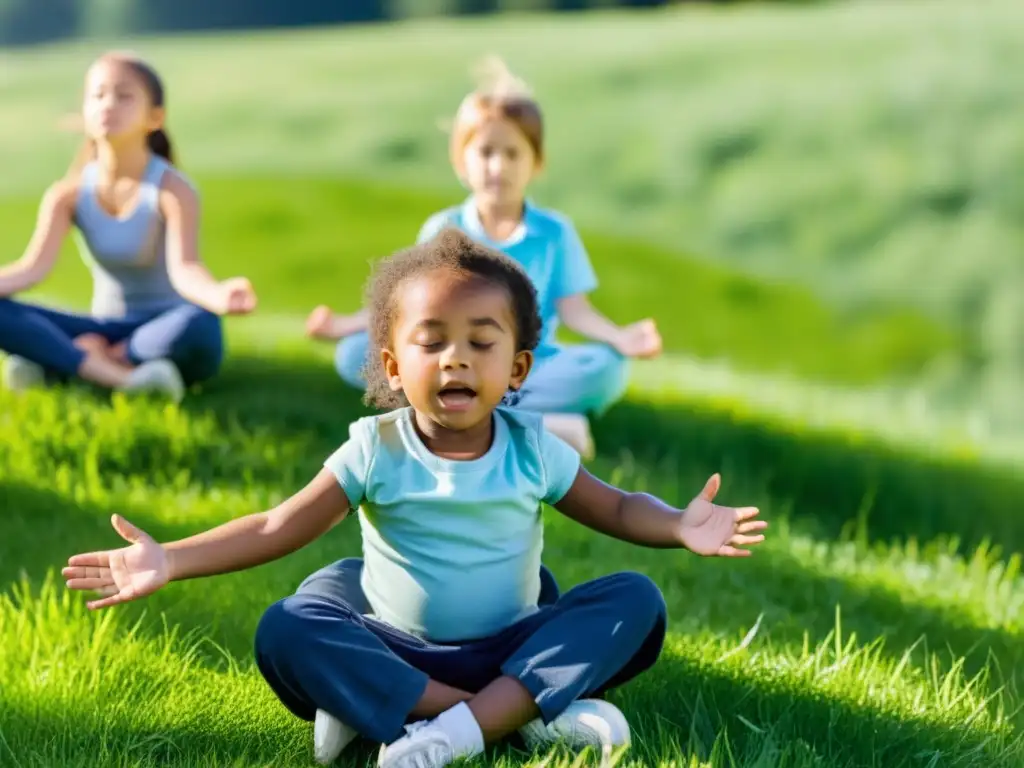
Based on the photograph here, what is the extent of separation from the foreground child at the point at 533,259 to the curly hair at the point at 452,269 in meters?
1.86

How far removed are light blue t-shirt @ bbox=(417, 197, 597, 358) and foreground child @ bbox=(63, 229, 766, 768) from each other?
7.95ft

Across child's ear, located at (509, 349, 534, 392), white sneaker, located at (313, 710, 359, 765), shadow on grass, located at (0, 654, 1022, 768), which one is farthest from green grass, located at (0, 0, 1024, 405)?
white sneaker, located at (313, 710, 359, 765)

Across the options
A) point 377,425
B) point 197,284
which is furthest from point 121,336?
point 377,425

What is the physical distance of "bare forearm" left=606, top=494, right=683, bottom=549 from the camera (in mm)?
2859

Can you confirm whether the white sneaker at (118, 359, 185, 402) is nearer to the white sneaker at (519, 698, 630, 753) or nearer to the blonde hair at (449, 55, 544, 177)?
the blonde hair at (449, 55, 544, 177)

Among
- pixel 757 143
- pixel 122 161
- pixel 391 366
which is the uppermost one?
pixel 122 161

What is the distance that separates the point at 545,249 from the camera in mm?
5422

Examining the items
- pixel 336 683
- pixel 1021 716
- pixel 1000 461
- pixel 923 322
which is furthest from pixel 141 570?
pixel 923 322

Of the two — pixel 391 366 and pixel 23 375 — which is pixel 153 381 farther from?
pixel 391 366

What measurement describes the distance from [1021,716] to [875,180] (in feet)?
36.5

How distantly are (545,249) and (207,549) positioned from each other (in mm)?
2951

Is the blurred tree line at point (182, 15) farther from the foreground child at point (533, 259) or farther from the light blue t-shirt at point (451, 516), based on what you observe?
the light blue t-shirt at point (451, 516)

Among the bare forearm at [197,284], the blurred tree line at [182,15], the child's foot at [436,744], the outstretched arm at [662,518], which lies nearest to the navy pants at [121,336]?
the bare forearm at [197,284]

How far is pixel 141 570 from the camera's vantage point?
103 inches
